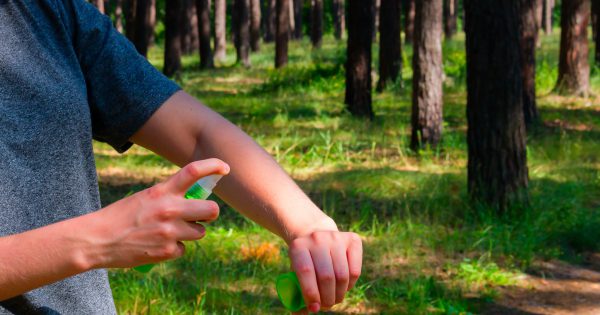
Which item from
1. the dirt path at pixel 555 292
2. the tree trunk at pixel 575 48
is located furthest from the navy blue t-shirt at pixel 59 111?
the tree trunk at pixel 575 48

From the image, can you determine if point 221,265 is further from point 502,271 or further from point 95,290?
point 95,290

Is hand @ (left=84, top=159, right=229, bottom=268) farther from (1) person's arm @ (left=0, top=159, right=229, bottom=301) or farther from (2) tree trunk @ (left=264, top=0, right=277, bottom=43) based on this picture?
(2) tree trunk @ (left=264, top=0, right=277, bottom=43)

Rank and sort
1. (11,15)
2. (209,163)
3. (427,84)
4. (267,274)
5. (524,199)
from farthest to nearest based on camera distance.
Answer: (427,84) < (524,199) < (267,274) < (11,15) < (209,163)

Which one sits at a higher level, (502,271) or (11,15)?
(11,15)

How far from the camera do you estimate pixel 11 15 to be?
1501mm

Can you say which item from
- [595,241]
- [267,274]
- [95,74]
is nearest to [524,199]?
[595,241]

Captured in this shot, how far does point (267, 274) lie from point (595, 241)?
7.65ft

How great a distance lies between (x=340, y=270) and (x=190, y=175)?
0.30 m

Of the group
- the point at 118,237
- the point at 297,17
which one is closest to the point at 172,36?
the point at 118,237

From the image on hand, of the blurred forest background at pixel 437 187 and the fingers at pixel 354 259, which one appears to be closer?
the fingers at pixel 354 259

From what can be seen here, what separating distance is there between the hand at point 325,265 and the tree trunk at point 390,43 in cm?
1365

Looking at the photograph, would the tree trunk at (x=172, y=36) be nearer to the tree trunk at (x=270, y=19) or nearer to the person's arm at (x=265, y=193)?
the tree trunk at (x=270, y=19)

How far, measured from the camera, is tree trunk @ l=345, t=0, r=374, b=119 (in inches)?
474

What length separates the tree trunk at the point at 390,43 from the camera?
1490 cm
